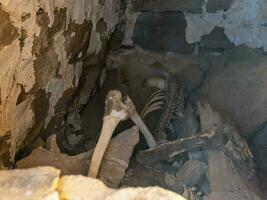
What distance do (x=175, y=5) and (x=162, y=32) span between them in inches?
8.9

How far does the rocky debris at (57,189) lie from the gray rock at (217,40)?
235 cm

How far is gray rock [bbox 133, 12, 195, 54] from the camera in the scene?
11.3 feet

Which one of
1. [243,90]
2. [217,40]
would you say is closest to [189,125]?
[243,90]

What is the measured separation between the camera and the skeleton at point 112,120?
2.10m

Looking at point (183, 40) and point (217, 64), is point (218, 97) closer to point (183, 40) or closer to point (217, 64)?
point (217, 64)

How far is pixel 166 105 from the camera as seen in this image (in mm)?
2938

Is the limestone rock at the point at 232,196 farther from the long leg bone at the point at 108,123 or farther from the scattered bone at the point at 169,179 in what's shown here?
the long leg bone at the point at 108,123

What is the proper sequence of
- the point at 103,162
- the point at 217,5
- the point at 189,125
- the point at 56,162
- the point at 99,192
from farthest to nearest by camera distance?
the point at 217,5 → the point at 189,125 → the point at 103,162 → the point at 56,162 → the point at 99,192

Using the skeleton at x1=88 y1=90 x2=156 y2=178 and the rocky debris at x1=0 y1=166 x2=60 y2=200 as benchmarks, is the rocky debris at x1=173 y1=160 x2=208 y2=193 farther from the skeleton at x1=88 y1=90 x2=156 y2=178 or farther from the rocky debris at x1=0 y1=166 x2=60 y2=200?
the rocky debris at x1=0 y1=166 x2=60 y2=200

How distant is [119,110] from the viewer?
7.59ft

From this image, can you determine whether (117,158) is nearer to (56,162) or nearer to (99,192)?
(56,162)

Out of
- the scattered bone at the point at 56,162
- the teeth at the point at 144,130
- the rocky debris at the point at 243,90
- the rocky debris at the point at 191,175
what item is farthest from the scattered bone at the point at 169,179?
the rocky debris at the point at 243,90

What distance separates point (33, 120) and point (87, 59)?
0.77 m

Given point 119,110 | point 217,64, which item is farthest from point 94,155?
point 217,64
